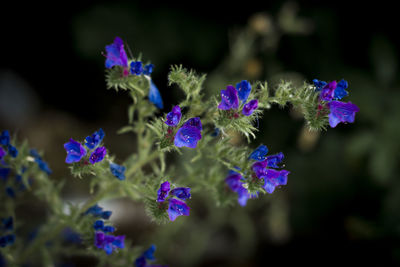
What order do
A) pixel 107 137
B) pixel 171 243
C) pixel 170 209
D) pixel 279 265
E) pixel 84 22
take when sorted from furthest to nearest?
pixel 107 137 < pixel 84 22 < pixel 279 265 < pixel 171 243 < pixel 170 209

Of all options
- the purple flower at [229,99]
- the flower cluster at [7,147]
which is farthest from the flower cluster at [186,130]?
the flower cluster at [7,147]

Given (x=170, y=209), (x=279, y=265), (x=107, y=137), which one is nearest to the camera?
(x=170, y=209)

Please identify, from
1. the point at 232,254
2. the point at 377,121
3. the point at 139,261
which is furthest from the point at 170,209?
the point at 377,121

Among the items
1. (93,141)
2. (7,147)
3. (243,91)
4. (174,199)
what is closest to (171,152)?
(174,199)

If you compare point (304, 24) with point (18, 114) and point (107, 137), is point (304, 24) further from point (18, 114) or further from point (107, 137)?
point (18, 114)

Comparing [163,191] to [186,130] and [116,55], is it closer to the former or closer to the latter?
[186,130]

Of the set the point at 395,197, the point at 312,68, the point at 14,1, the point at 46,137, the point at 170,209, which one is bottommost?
the point at 170,209

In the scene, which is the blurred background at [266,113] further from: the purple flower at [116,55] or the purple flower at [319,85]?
the purple flower at [319,85]

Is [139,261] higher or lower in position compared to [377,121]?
lower

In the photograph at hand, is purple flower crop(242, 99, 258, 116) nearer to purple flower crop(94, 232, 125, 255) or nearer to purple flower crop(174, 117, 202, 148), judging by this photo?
purple flower crop(174, 117, 202, 148)
